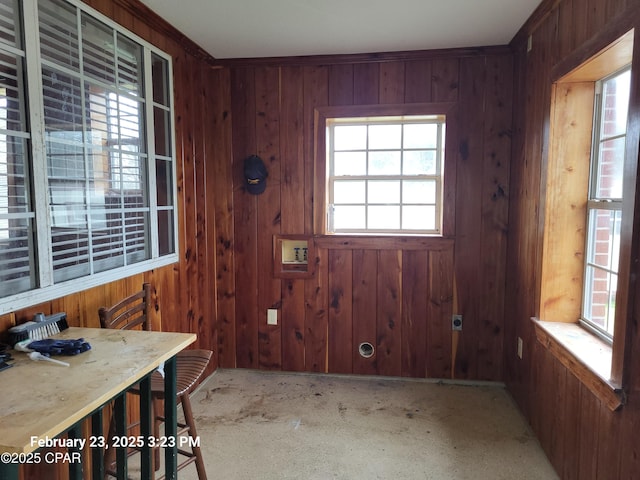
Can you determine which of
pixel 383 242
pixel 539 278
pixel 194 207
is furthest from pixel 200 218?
pixel 539 278

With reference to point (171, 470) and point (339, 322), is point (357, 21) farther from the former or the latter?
point (171, 470)

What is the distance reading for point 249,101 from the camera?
10.3ft

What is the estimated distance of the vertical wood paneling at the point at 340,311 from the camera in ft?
10.2

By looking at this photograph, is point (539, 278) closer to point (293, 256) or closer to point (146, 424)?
point (293, 256)

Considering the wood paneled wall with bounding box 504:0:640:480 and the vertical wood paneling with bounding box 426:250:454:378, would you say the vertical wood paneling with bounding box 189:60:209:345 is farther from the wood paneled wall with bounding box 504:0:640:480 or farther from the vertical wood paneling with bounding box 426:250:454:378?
the wood paneled wall with bounding box 504:0:640:480

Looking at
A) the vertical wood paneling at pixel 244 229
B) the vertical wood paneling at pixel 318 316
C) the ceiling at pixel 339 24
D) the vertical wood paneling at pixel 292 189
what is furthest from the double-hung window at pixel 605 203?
the vertical wood paneling at pixel 244 229

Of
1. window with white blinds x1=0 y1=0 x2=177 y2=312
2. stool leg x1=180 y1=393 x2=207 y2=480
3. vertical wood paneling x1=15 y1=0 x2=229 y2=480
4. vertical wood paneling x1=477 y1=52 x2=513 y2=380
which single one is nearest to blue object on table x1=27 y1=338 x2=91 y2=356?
window with white blinds x1=0 y1=0 x2=177 y2=312

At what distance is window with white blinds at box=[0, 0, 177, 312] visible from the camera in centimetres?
157

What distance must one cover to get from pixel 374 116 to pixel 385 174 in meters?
0.43

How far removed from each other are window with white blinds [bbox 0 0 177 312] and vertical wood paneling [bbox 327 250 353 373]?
1220 millimetres

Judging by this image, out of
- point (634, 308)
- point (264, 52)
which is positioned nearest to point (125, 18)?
point (264, 52)

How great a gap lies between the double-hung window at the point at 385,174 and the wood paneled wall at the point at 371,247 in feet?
0.50

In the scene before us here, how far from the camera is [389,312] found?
3.10 m

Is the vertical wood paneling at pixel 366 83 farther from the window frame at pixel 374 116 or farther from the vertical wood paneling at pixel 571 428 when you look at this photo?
Answer: the vertical wood paneling at pixel 571 428
